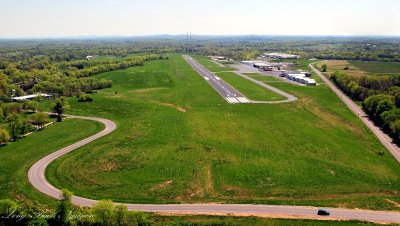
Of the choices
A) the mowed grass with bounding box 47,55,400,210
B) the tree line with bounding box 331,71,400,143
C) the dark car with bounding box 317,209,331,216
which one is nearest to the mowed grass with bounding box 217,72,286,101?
the mowed grass with bounding box 47,55,400,210

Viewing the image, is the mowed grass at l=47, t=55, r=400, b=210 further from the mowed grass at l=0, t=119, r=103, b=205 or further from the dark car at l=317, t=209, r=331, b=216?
the mowed grass at l=0, t=119, r=103, b=205

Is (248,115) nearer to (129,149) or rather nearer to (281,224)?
(129,149)

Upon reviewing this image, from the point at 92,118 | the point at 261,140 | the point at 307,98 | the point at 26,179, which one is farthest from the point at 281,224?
the point at 307,98

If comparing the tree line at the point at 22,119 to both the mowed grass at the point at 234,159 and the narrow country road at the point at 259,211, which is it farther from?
the narrow country road at the point at 259,211

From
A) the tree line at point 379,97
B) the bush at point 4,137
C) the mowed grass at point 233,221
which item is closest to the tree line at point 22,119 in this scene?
the bush at point 4,137

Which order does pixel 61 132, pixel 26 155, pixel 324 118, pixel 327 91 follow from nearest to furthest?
1. pixel 26 155
2. pixel 61 132
3. pixel 324 118
4. pixel 327 91
